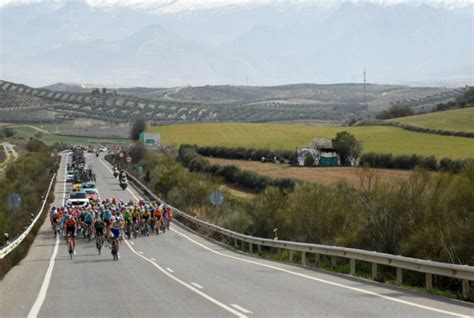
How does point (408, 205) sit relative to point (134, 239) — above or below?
above

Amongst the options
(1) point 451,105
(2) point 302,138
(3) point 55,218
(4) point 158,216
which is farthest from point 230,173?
(1) point 451,105

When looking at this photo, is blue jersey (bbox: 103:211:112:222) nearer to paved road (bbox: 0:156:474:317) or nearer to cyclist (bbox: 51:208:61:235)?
paved road (bbox: 0:156:474:317)

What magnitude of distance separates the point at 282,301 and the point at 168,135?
400 feet

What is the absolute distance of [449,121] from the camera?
4500 inches

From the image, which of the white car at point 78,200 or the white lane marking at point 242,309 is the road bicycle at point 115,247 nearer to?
the white lane marking at point 242,309

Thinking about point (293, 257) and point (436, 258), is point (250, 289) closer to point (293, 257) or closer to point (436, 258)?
point (436, 258)

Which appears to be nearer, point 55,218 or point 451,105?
point 55,218

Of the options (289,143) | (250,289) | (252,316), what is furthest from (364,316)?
(289,143)

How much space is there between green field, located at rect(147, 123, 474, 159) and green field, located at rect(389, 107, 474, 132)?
10.6ft

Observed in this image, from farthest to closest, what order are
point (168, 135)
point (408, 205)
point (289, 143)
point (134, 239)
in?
1. point (168, 135)
2. point (289, 143)
3. point (134, 239)
4. point (408, 205)

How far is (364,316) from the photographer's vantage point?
13812 millimetres

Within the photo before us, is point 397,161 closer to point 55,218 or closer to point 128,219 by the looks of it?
point 128,219

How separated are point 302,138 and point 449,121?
18.9 metres

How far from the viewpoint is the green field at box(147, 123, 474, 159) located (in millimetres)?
87438
